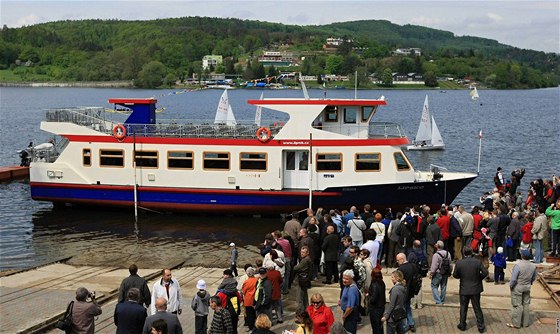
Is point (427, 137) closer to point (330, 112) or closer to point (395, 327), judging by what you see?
point (330, 112)

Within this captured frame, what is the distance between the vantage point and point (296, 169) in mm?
28219

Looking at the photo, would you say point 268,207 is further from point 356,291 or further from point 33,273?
point 356,291

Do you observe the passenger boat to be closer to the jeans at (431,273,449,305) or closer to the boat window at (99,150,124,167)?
the boat window at (99,150,124,167)

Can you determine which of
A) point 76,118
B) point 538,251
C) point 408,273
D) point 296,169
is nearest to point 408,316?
point 408,273

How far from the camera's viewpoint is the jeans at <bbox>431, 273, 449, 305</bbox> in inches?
566

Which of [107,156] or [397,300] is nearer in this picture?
[397,300]

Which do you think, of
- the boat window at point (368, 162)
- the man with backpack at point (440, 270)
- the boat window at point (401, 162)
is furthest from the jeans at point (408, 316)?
the boat window at point (401, 162)

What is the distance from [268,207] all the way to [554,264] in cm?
1313

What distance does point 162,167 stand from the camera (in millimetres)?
29047

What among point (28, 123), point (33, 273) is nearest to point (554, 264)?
point (33, 273)

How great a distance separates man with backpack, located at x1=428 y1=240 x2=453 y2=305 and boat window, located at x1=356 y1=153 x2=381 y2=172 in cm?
1332

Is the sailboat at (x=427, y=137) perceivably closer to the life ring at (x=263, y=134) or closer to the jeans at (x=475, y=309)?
the life ring at (x=263, y=134)

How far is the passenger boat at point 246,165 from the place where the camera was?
27.7 metres

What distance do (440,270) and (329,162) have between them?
13.9 metres
